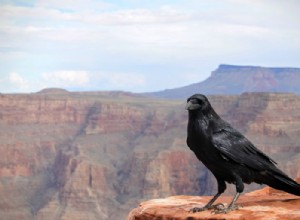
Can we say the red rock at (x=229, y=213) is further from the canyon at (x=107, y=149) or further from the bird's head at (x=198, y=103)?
the canyon at (x=107, y=149)

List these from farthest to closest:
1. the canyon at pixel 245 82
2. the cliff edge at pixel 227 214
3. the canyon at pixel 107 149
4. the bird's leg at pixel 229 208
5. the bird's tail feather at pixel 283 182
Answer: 1. the canyon at pixel 245 82
2. the canyon at pixel 107 149
3. the bird's tail feather at pixel 283 182
4. the bird's leg at pixel 229 208
5. the cliff edge at pixel 227 214

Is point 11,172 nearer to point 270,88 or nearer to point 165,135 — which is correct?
point 165,135

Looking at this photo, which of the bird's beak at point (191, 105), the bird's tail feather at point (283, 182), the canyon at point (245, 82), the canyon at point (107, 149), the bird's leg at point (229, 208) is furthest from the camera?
the canyon at point (245, 82)

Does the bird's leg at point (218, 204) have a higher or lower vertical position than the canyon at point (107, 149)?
higher

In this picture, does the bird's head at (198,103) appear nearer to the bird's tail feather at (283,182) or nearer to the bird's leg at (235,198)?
the bird's leg at (235,198)

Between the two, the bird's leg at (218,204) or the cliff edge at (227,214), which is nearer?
the cliff edge at (227,214)

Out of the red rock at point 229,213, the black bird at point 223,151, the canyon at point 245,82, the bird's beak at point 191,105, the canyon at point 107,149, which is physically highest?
the canyon at point 245,82

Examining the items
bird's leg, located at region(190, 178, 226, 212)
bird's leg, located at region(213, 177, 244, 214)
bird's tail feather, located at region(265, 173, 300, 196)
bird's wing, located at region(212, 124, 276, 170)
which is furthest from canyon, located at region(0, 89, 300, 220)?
bird's leg, located at region(213, 177, 244, 214)

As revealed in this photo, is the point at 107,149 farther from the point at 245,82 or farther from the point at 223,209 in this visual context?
the point at 223,209

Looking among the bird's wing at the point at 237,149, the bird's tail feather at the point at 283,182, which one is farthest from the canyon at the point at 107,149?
the bird's wing at the point at 237,149
